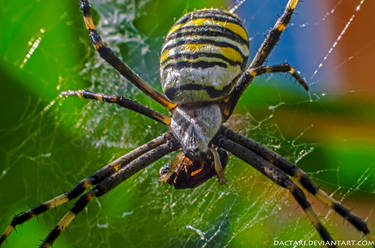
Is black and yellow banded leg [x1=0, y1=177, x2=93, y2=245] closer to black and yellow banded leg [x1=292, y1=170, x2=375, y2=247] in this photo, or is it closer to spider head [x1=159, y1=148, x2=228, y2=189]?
spider head [x1=159, y1=148, x2=228, y2=189]

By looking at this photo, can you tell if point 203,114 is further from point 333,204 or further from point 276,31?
point 333,204

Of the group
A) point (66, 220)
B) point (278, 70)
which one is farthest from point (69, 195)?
point (278, 70)

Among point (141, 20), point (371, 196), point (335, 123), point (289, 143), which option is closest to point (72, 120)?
point (141, 20)

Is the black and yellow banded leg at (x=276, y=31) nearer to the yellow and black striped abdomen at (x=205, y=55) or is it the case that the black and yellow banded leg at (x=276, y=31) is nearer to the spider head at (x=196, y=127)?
the yellow and black striped abdomen at (x=205, y=55)

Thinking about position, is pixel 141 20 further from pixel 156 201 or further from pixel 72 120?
pixel 156 201

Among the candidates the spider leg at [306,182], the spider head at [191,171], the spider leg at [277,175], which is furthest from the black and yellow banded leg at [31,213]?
the spider leg at [306,182]
